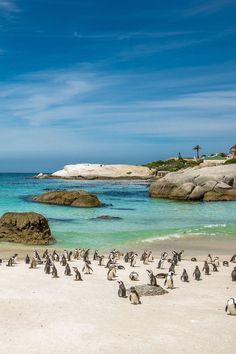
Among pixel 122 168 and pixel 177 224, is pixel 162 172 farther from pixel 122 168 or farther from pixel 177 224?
pixel 177 224

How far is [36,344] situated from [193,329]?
14.5 feet

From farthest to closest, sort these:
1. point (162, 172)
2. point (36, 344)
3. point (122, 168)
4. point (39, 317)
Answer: point (122, 168), point (162, 172), point (39, 317), point (36, 344)

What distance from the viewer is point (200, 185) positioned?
65938 mm

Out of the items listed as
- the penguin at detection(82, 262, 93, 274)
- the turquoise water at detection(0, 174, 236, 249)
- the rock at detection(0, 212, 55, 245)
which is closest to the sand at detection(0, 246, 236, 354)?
the penguin at detection(82, 262, 93, 274)

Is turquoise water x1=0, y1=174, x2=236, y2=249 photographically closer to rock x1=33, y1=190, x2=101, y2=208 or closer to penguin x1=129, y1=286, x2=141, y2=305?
rock x1=33, y1=190, x2=101, y2=208

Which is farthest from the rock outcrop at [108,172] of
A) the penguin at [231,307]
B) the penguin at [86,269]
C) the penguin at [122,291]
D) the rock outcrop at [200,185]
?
the penguin at [231,307]

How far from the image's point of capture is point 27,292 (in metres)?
17.1

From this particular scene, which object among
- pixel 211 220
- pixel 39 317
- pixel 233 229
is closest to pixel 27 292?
pixel 39 317

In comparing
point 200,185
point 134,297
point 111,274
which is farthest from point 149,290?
point 200,185


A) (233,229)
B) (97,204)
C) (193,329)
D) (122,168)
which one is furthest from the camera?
(122,168)

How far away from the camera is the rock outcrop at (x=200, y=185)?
6425 cm

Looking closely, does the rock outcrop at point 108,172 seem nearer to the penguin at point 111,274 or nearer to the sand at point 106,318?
the penguin at point 111,274

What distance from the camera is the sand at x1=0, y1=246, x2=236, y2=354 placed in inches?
477

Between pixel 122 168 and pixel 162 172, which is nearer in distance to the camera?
pixel 162 172
